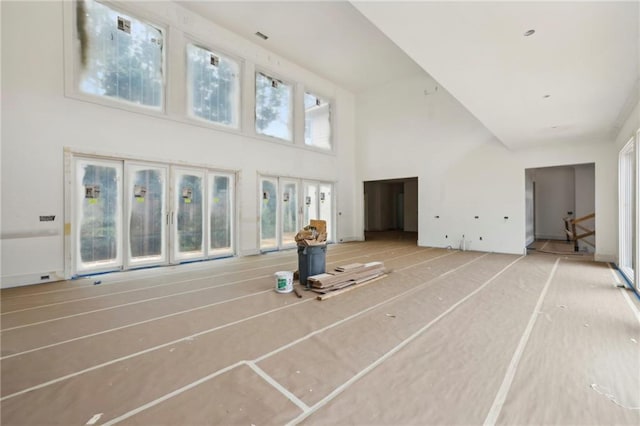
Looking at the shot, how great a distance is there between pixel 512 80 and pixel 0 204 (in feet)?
23.9

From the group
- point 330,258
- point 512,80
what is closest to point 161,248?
point 330,258

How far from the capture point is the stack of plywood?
13.3 feet

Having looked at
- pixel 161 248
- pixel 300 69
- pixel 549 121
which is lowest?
pixel 161 248

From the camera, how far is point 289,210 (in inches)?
330

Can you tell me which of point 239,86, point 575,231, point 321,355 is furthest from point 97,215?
point 575,231

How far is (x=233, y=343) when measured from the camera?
2520 millimetres

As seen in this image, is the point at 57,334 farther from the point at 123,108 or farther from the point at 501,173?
the point at 501,173

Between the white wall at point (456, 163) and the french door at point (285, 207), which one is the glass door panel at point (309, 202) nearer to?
the french door at point (285, 207)

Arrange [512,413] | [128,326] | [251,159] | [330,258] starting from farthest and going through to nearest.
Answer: [251,159] < [330,258] < [128,326] < [512,413]

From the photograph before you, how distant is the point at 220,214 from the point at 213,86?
300cm

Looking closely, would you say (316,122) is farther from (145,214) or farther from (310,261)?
(310,261)

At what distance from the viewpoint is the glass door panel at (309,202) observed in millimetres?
8773

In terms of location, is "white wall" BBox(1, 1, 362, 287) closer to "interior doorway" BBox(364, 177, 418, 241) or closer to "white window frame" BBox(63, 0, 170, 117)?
"white window frame" BBox(63, 0, 170, 117)

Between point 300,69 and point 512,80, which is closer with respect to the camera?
point 512,80
